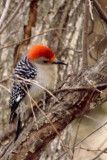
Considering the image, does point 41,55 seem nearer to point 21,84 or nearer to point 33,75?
point 33,75

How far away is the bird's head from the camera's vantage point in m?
4.01

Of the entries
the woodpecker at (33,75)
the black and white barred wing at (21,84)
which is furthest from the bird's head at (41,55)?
the black and white barred wing at (21,84)

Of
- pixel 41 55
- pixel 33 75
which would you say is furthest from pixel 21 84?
pixel 41 55

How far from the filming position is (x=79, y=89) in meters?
2.88

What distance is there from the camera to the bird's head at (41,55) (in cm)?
401

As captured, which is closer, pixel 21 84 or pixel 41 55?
pixel 21 84

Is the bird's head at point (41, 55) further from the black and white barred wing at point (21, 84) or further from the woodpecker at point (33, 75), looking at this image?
the black and white barred wing at point (21, 84)

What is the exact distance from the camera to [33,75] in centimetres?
405

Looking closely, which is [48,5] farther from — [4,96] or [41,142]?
[41,142]

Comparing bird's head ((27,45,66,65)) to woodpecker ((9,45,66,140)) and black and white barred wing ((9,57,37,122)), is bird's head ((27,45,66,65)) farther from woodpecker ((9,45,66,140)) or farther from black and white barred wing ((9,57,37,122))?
black and white barred wing ((9,57,37,122))

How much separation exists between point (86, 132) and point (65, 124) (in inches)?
159

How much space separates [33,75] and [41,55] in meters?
0.26

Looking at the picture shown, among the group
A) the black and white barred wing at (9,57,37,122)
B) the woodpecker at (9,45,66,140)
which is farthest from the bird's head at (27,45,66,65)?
the black and white barred wing at (9,57,37,122)

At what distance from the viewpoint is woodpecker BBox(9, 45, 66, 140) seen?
13.1ft
